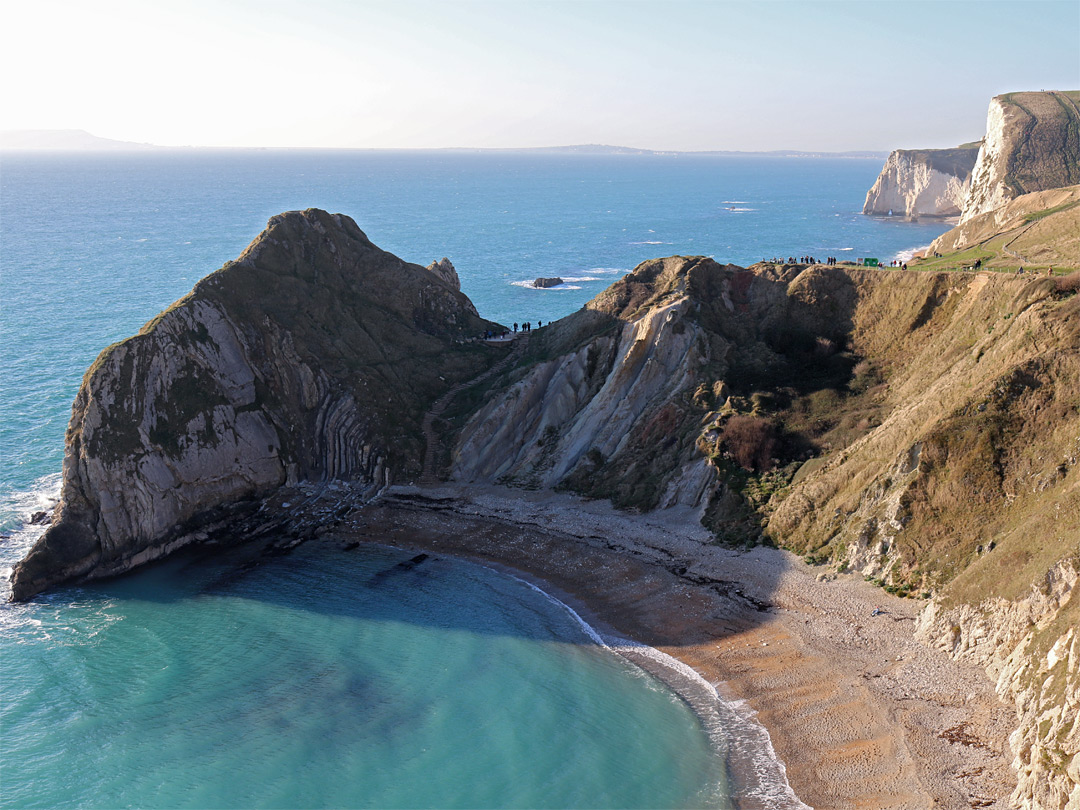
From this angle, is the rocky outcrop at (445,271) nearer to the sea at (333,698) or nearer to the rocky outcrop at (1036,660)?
the sea at (333,698)

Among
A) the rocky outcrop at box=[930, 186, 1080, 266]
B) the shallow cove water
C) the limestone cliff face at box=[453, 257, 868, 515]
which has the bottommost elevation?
the shallow cove water

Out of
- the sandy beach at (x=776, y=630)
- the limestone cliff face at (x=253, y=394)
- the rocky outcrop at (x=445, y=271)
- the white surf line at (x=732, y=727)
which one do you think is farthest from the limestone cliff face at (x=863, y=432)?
the rocky outcrop at (x=445, y=271)

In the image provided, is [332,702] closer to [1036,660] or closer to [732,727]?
[732,727]

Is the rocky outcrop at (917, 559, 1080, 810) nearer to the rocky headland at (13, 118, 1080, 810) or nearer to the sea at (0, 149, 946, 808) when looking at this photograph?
the rocky headland at (13, 118, 1080, 810)

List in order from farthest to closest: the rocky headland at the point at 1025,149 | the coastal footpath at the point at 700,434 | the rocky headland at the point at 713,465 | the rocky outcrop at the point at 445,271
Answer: the rocky headland at the point at 1025,149
the rocky outcrop at the point at 445,271
the coastal footpath at the point at 700,434
the rocky headland at the point at 713,465

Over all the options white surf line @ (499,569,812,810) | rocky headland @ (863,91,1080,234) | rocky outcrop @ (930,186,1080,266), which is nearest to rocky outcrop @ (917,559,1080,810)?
white surf line @ (499,569,812,810)

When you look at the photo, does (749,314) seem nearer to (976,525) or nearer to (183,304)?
(976,525)

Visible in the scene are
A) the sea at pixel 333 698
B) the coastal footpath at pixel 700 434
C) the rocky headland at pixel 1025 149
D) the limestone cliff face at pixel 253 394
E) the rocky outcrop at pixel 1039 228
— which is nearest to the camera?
the sea at pixel 333 698
